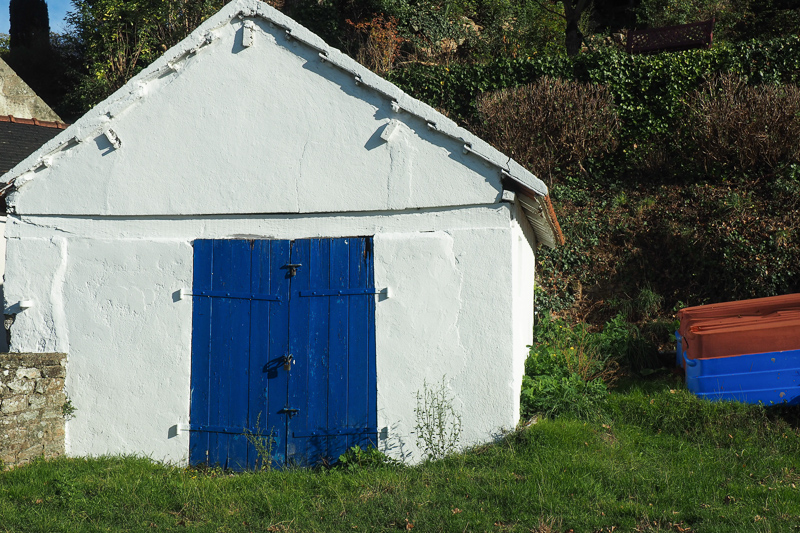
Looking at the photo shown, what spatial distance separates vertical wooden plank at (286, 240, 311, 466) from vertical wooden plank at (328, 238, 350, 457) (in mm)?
252

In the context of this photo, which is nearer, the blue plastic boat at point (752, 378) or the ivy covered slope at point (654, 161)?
the blue plastic boat at point (752, 378)

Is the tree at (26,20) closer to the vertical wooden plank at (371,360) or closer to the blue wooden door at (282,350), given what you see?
the blue wooden door at (282,350)

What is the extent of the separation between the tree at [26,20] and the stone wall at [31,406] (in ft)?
68.2

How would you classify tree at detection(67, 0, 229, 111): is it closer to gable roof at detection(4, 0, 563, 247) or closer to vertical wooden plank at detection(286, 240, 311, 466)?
gable roof at detection(4, 0, 563, 247)

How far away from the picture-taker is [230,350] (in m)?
6.42

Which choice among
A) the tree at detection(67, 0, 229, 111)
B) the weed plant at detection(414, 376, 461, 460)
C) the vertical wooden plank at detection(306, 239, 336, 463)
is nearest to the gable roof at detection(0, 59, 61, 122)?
the tree at detection(67, 0, 229, 111)

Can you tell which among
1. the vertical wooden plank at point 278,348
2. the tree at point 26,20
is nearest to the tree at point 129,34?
the tree at point 26,20

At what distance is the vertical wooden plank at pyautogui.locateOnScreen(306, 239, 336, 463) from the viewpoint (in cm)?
622

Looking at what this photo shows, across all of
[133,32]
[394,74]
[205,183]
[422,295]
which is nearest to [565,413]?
[422,295]

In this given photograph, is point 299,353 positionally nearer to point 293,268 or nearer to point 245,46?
point 293,268

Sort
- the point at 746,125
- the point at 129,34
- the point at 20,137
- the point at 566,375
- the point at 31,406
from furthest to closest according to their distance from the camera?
the point at 129,34, the point at 20,137, the point at 746,125, the point at 566,375, the point at 31,406

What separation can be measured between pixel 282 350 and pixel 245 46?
3.18 m

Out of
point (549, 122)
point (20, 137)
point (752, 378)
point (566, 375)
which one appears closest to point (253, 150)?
point (566, 375)

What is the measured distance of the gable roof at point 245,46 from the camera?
602 cm
